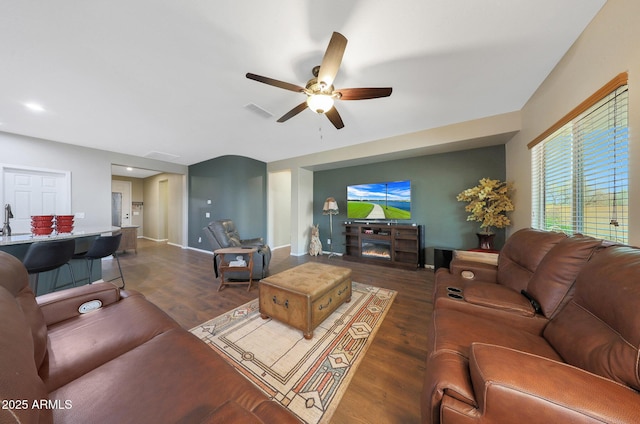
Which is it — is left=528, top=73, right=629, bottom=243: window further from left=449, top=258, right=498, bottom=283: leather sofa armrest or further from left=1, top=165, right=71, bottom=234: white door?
left=1, top=165, right=71, bottom=234: white door

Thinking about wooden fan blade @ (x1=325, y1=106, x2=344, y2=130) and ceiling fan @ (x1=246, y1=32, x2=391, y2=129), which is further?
wooden fan blade @ (x1=325, y1=106, x2=344, y2=130)

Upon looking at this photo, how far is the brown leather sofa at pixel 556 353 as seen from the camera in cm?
62

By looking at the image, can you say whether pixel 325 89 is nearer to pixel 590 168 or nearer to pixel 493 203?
pixel 590 168

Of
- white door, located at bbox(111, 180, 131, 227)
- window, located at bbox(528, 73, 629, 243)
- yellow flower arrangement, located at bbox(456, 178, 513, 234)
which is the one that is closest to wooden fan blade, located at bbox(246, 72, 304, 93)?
window, located at bbox(528, 73, 629, 243)

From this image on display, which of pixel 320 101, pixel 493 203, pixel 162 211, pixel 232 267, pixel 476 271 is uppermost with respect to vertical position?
pixel 320 101

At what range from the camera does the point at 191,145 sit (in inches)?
159

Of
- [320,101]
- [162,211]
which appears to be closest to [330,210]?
[320,101]

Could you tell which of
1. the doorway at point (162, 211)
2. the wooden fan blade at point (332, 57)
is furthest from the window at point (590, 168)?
the doorway at point (162, 211)

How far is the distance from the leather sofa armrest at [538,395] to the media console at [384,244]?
124 inches

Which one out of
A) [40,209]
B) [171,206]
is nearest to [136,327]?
[40,209]

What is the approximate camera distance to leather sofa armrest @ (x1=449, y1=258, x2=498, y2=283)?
1884mm

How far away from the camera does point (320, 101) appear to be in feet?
5.99

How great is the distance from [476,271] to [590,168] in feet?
3.69

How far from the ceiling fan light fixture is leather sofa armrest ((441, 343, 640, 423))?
1.97 metres
